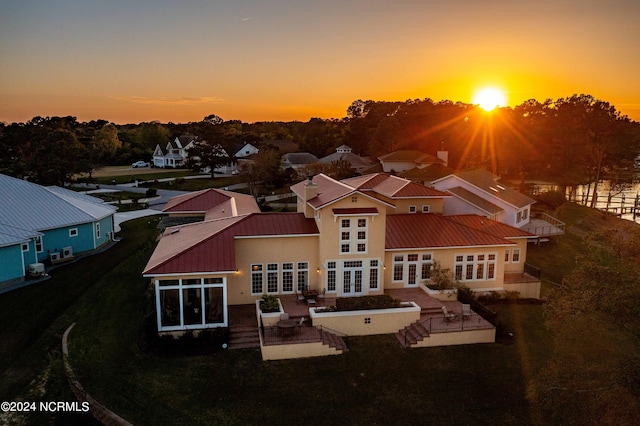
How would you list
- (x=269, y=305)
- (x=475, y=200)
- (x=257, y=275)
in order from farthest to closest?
(x=475, y=200) < (x=257, y=275) < (x=269, y=305)

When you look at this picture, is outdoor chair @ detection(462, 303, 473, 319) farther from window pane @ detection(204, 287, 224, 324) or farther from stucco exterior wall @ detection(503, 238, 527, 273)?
window pane @ detection(204, 287, 224, 324)

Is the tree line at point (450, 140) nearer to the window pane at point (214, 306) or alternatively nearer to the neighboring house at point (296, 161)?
the neighboring house at point (296, 161)

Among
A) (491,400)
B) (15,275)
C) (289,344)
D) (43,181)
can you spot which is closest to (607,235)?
(491,400)

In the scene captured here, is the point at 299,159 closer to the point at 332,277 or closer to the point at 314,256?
the point at 314,256

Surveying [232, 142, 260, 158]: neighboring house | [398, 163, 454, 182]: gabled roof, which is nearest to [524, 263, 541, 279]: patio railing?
[398, 163, 454, 182]: gabled roof

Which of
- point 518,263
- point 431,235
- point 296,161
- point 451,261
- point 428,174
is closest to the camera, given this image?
point 451,261

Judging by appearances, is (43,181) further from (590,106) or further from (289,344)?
(590,106)

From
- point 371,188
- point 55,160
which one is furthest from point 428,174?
point 55,160

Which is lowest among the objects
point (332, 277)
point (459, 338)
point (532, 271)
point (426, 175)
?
point (459, 338)
